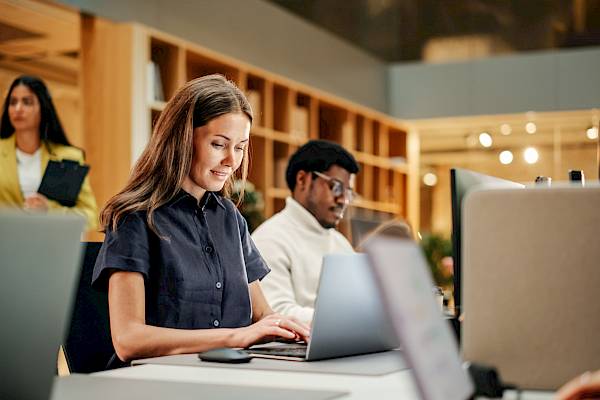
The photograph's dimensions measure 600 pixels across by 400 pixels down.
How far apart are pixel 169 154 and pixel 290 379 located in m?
0.82

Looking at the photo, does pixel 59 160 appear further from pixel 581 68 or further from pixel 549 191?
pixel 581 68

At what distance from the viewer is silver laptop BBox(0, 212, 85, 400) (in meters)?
1.03

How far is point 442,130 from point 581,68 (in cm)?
170

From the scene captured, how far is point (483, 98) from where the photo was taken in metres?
9.47

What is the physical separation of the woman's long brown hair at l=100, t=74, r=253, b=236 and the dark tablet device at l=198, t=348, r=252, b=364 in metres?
0.43

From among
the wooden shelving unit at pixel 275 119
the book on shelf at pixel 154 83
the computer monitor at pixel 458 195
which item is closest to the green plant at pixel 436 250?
the wooden shelving unit at pixel 275 119

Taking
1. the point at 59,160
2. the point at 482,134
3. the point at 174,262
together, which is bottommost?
the point at 174,262

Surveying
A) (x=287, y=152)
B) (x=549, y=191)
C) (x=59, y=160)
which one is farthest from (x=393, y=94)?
(x=549, y=191)

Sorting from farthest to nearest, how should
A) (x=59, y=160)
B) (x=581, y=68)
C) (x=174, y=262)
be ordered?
(x=581, y=68)
(x=59, y=160)
(x=174, y=262)

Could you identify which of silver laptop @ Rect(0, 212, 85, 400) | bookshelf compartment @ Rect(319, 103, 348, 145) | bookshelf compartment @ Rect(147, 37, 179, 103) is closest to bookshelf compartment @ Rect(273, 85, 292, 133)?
bookshelf compartment @ Rect(319, 103, 348, 145)

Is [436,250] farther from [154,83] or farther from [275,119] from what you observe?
[154,83]

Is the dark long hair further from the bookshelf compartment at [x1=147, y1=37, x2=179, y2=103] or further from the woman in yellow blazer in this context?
the bookshelf compartment at [x1=147, y1=37, x2=179, y2=103]

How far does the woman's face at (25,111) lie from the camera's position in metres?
4.30

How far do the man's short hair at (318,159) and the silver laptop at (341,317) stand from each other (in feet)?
5.12
